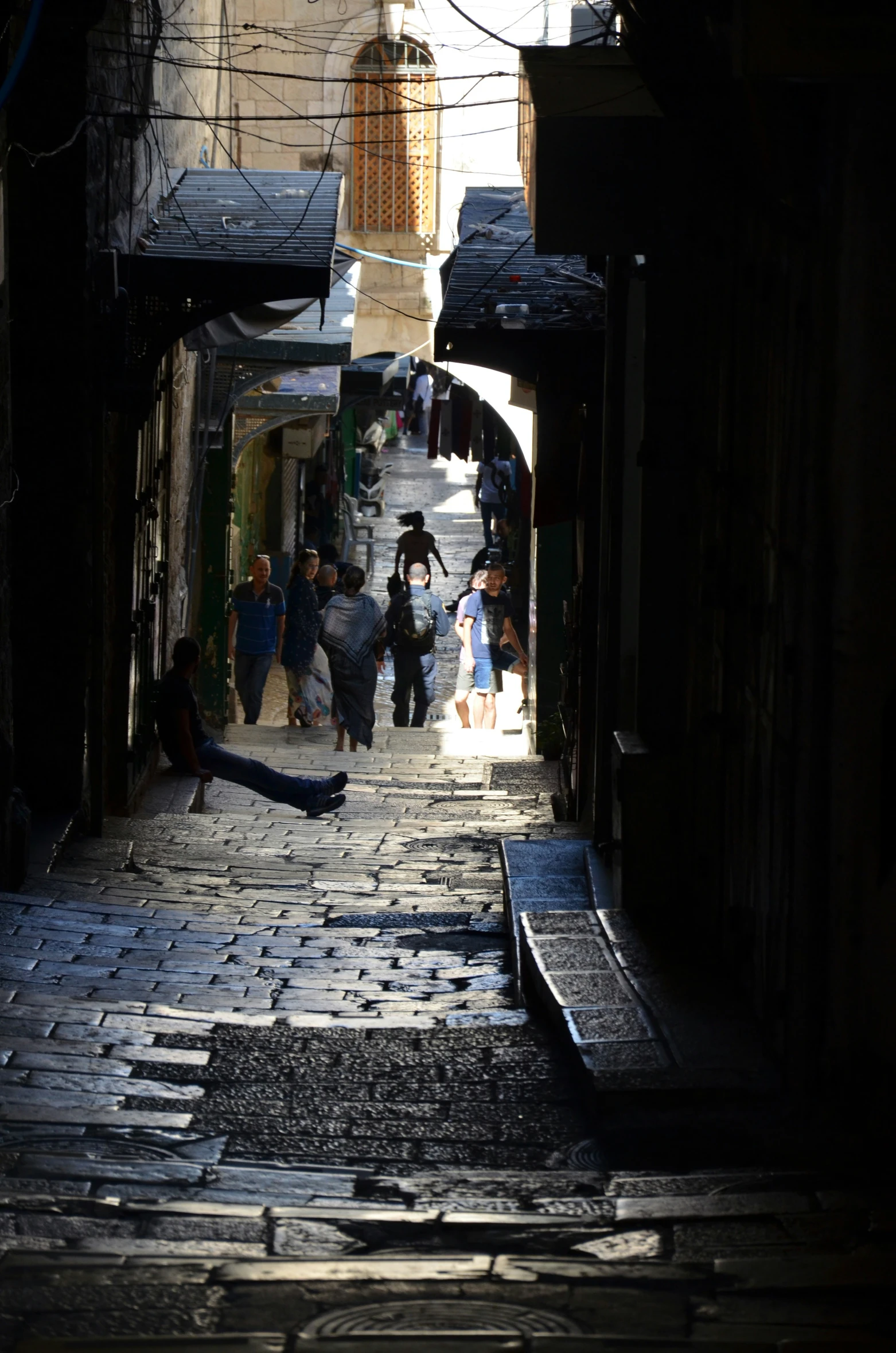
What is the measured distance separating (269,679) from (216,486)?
453cm

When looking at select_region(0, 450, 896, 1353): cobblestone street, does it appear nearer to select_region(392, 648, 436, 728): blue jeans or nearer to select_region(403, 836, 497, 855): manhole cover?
select_region(403, 836, 497, 855): manhole cover

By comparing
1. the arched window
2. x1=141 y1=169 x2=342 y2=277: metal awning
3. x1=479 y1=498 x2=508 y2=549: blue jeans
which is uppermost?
the arched window

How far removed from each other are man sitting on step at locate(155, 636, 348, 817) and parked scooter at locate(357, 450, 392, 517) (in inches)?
928

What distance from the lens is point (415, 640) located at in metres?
15.6

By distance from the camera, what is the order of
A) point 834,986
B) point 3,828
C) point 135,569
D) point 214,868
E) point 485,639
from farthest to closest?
point 485,639 → point 135,569 → point 214,868 → point 3,828 → point 834,986

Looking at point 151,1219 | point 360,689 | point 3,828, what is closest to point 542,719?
point 360,689

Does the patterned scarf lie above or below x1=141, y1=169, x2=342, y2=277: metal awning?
below

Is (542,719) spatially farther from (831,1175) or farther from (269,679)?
(831,1175)

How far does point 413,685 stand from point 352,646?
1.97 metres

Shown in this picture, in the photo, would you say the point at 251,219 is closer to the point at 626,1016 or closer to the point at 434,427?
the point at 626,1016

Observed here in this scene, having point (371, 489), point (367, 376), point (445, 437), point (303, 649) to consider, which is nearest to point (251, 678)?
point (303, 649)

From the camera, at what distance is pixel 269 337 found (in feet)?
53.4

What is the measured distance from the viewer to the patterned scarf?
14273 mm

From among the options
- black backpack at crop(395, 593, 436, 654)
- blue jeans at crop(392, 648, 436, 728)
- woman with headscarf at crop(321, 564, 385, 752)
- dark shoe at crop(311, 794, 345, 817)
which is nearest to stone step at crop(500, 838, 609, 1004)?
dark shoe at crop(311, 794, 345, 817)
